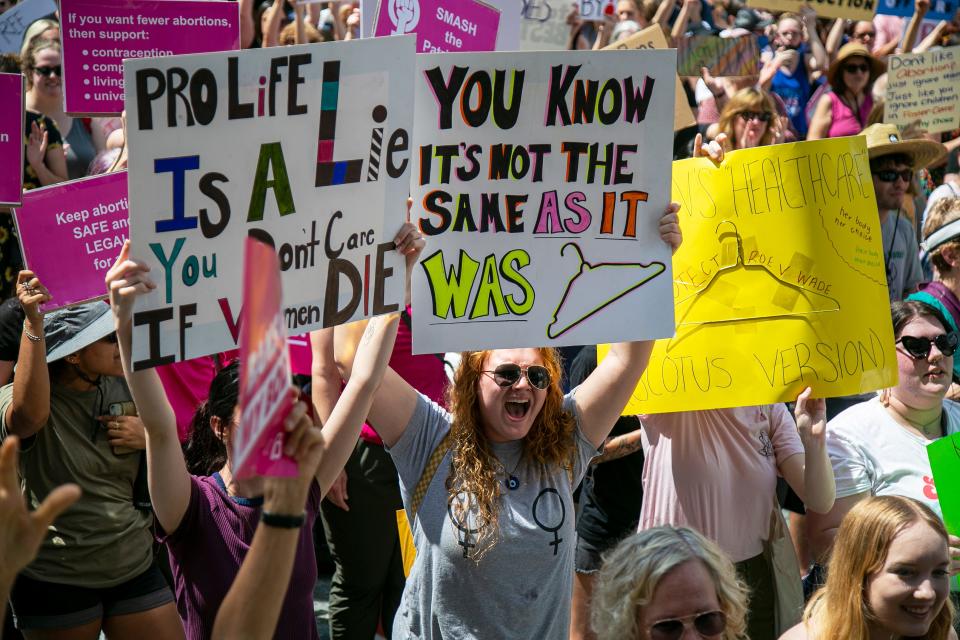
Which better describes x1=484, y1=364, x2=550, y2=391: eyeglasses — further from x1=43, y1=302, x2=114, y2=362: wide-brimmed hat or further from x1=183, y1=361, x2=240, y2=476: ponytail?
x1=43, y1=302, x2=114, y2=362: wide-brimmed hat

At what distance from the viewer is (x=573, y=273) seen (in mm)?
3465

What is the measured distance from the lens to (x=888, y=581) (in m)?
3.06

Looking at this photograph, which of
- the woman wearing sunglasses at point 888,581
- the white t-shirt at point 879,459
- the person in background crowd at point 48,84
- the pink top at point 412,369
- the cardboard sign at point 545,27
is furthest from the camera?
the cardboard sign at point 545,27

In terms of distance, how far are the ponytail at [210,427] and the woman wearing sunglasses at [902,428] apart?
191cm

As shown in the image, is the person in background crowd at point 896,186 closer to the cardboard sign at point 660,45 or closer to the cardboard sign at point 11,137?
the cardboard sign at point 660,45

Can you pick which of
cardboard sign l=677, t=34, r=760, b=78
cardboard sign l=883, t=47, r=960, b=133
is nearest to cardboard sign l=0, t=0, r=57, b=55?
cardboard sign l=677, t=34, r=760, b=78

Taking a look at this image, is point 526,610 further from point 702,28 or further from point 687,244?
point 702,28

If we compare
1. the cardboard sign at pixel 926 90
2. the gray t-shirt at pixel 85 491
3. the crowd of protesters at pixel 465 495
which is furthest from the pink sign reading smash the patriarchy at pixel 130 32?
the cardboard sign at pixel 926 90

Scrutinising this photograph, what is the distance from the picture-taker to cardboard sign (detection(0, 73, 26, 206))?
4.70 m

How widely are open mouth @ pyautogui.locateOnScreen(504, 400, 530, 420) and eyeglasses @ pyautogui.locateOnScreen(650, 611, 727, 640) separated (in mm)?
890

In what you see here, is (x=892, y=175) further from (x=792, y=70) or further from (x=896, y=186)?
(x=792, y=70)

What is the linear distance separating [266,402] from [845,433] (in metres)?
2.74

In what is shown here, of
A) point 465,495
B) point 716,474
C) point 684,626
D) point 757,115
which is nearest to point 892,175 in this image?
point 757,115

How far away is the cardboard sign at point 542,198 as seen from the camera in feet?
10.8
